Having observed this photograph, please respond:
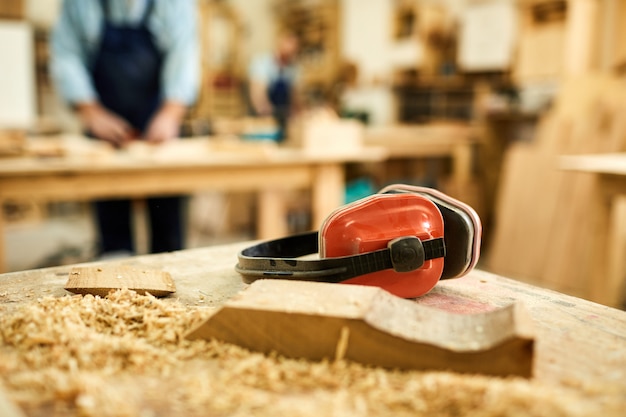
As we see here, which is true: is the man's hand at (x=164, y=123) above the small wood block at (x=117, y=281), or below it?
above

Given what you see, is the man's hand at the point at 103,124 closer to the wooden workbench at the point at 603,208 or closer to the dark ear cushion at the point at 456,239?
the wooden workbench at the point at 603,208

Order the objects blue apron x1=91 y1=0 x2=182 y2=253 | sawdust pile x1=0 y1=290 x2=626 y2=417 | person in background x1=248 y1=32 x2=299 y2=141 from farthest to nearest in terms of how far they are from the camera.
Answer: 1. person in background x1=248 y1=32 x2=299 y2=141
2. blue apron x1=91 y1=0 x2=182 y2=253
3. sawdust pile x1=0 y1=290 x2=626 y2=417

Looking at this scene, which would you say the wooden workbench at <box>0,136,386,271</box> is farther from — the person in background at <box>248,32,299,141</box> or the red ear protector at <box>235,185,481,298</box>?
the person in background at <box>248,32,299,141</box>

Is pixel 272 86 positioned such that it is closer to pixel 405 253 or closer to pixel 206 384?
pixel 405 253

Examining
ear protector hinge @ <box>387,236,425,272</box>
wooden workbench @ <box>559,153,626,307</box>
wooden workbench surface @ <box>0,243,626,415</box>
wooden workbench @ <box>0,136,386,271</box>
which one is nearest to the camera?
wooden workbench surface @ <box>0,243,626,415</box>

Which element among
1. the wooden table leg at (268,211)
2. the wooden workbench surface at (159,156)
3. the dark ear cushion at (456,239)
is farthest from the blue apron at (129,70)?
the dark ear cushion at (456,239)

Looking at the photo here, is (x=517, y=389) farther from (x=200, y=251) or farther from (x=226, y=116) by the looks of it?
(x=226, y=116)

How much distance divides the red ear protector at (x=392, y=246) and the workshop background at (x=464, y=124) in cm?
162

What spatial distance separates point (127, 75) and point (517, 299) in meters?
2.61

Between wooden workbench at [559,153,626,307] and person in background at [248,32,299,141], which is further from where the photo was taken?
person in background at [248,32,299,141]

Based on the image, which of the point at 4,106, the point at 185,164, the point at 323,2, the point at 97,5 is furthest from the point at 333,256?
the point at 323,2

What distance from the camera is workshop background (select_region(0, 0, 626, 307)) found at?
11.4 ft

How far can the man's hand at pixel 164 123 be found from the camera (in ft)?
9.95

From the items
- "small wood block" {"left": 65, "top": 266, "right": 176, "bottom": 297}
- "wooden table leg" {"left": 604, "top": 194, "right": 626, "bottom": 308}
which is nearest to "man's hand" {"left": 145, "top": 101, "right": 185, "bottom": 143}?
"small wood block" {"left": 65, "top": 266, "right": 176, "bottom": 297}
